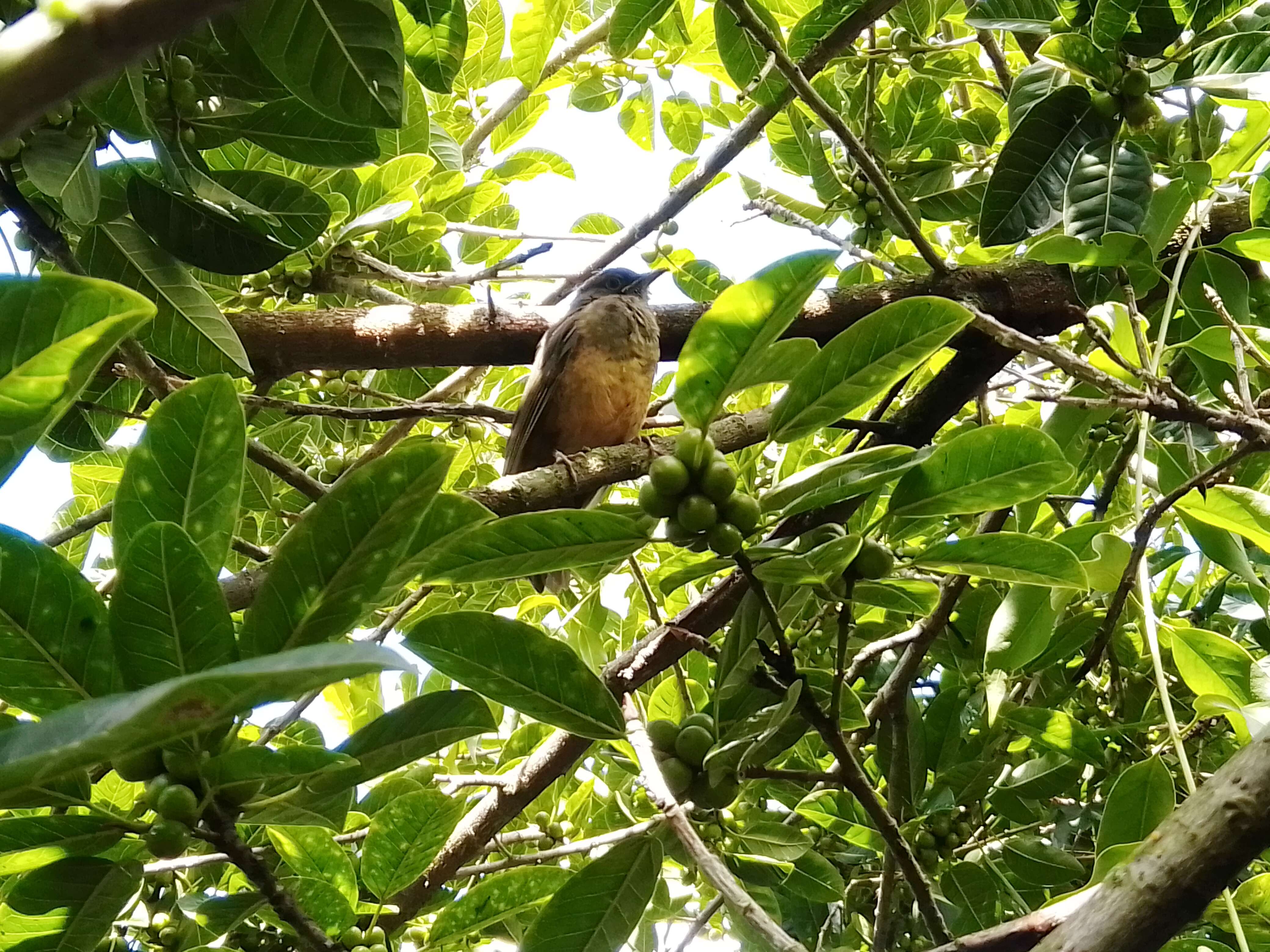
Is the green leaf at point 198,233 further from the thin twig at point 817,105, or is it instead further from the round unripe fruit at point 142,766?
the round unripe fruit at point 142,766

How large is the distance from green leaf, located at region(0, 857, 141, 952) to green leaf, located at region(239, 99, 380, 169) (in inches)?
46.6

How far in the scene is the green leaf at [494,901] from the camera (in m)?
1.43

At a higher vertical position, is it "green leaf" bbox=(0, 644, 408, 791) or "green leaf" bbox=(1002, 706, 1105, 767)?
"green leaf" bbox=(0, 644, 408, 791)

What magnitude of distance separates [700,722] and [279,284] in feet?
6.20

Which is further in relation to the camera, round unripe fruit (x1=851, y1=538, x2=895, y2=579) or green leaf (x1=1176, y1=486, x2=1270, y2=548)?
green leaf (x1=1176, y1=486, x2=1270, y2=548)

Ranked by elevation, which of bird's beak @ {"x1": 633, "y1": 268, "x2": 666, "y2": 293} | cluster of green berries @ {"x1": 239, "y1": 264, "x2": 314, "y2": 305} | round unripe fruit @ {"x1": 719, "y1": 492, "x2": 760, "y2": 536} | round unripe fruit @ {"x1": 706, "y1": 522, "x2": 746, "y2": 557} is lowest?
round unripe fruit @ {"x1": 706, "y1": 522, "x2": 746, "y2": 557}

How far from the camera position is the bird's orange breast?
3912mm

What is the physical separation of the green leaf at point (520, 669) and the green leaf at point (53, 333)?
20.1 inches

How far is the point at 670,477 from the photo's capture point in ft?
3.71

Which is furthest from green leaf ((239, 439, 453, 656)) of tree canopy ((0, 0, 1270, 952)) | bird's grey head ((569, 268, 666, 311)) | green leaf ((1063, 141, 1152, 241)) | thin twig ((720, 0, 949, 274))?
bird's grey head ((569, 268, 666, 311))

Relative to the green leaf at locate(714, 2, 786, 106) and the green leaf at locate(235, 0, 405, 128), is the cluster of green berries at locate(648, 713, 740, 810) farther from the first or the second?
the green leaf at locate(714, 2, 786, 106)

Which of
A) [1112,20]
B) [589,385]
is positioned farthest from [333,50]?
Answer: [589,385]

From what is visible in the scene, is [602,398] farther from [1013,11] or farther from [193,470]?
[193,470]

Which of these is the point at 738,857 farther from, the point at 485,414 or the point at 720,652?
the point at 485,414
